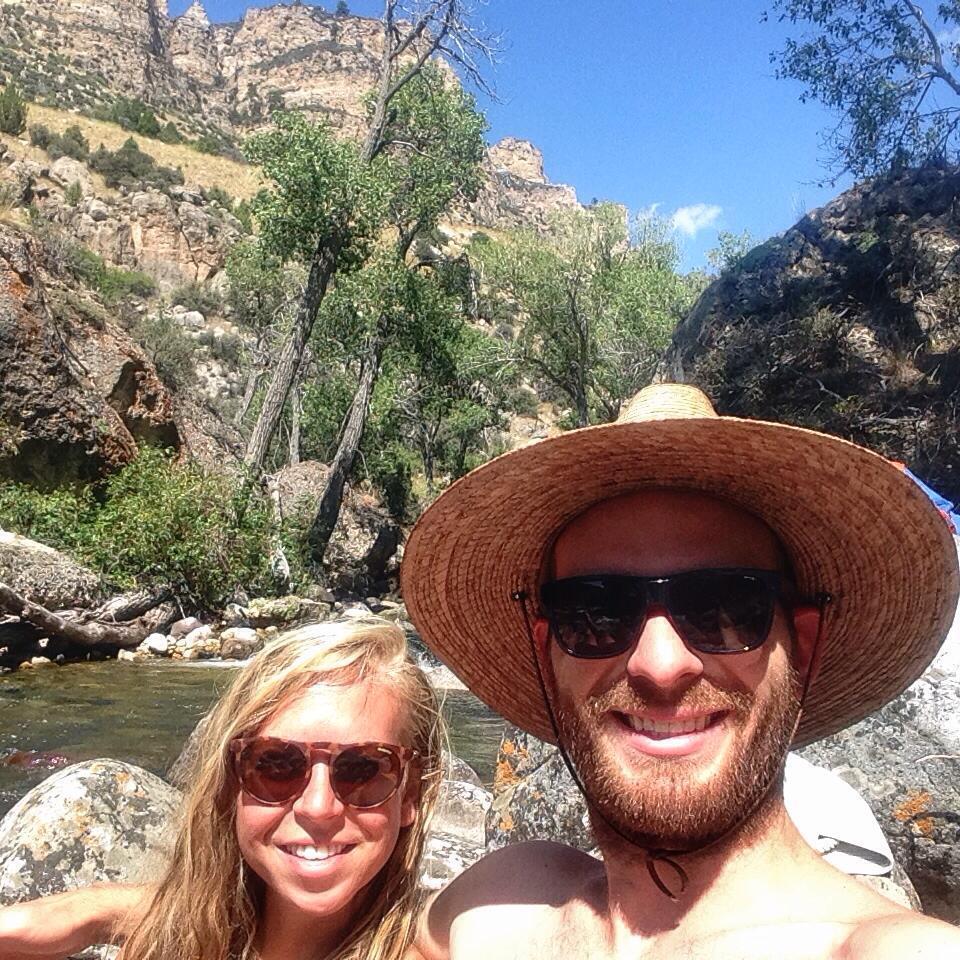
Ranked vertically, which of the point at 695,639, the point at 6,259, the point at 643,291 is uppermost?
the point at 643,291

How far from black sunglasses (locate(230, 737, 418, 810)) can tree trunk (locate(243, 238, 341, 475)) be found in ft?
45.6

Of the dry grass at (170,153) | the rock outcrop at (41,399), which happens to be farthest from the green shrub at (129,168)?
the rock outcrop at (41,399)

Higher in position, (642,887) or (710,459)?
(710,459)

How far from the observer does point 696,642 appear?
4.55 feet

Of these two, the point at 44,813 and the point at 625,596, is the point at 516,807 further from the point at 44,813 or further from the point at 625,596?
the point at 625,596

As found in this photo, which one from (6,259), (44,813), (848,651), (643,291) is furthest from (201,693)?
(643,291)

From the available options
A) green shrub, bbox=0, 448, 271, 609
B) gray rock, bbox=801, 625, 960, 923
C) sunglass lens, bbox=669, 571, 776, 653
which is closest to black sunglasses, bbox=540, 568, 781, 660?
sunglass lens, bbox=669, 571, 776, 653

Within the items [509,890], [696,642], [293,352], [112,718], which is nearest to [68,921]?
[509,890]

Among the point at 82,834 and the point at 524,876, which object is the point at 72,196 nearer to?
the point at 82,834

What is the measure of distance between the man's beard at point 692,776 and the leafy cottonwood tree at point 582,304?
68.0 feet

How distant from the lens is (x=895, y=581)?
5.05 feet

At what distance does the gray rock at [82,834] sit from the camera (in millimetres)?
2779

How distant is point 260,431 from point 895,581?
49.0ft

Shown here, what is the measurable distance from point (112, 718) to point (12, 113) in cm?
5356
